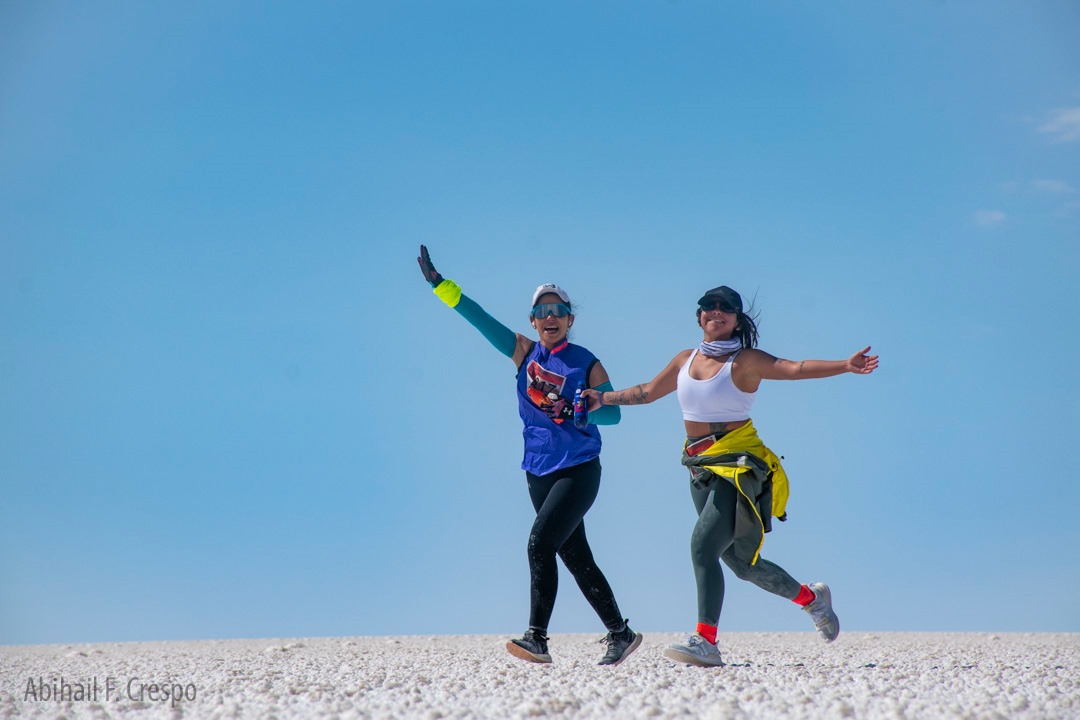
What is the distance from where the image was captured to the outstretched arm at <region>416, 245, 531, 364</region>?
22.9ft

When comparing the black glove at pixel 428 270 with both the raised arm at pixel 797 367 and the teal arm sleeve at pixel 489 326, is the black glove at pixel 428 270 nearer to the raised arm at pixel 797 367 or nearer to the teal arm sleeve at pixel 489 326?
the teal arm sleeve at pixel 489 326

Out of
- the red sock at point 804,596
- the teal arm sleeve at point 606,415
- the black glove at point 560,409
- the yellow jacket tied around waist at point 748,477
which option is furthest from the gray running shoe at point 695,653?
the black glove at point 560,409

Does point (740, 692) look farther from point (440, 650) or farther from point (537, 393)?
point (440, 650)

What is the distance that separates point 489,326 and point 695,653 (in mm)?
2783

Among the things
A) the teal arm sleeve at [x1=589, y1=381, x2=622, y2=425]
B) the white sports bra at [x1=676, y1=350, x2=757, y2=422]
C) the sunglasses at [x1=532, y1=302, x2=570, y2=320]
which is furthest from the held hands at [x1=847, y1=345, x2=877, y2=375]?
the sunglasses at [x1=532, y1=302, x2=570, y2=320]

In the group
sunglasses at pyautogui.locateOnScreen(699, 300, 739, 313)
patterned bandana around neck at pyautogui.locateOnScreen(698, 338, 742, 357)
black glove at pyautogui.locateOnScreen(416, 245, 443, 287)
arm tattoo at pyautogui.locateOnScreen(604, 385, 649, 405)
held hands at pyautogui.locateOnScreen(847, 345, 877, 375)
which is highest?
black glove at pyautogui.locateOnScreen(416, 245, 443, 287)

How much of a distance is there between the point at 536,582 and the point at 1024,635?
734 centimetres

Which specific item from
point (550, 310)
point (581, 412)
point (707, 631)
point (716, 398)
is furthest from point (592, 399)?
point (707, 631)

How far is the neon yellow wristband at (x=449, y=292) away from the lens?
282 inches

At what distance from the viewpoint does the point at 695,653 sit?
568 centimetres

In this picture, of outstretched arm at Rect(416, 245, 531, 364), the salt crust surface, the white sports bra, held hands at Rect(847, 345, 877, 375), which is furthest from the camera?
outstretched arm at Rect(416, 245, 531, 364)

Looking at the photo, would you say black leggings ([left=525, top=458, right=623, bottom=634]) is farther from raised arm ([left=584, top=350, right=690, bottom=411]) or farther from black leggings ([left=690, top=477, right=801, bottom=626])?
black leggings ([left=690, top=477, right=801, bottom=626])

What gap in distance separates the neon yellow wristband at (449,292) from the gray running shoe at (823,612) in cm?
336

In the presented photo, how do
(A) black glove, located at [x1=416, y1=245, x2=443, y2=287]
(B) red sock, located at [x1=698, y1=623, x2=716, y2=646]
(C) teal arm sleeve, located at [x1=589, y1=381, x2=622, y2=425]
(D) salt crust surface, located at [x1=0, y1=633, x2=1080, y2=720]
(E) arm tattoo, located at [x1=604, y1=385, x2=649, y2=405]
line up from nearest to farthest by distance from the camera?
1. (D) salt crust surface, located at [x1=0, y1=633, x2=1080, y2=720]
2. (B) red sock, located at [x1=698, y1=623, x2=716, y2=646]
3. (E) arm tattoo, located at [x1=604, y1=385, x2=649, y2=405]
4. (C) teal arm sleeve, located at [x1=589, y1=381, x2=622, y2=425]
5. (A) black glove, located at [x1=416, y1=245, x2=443, y2=287]
